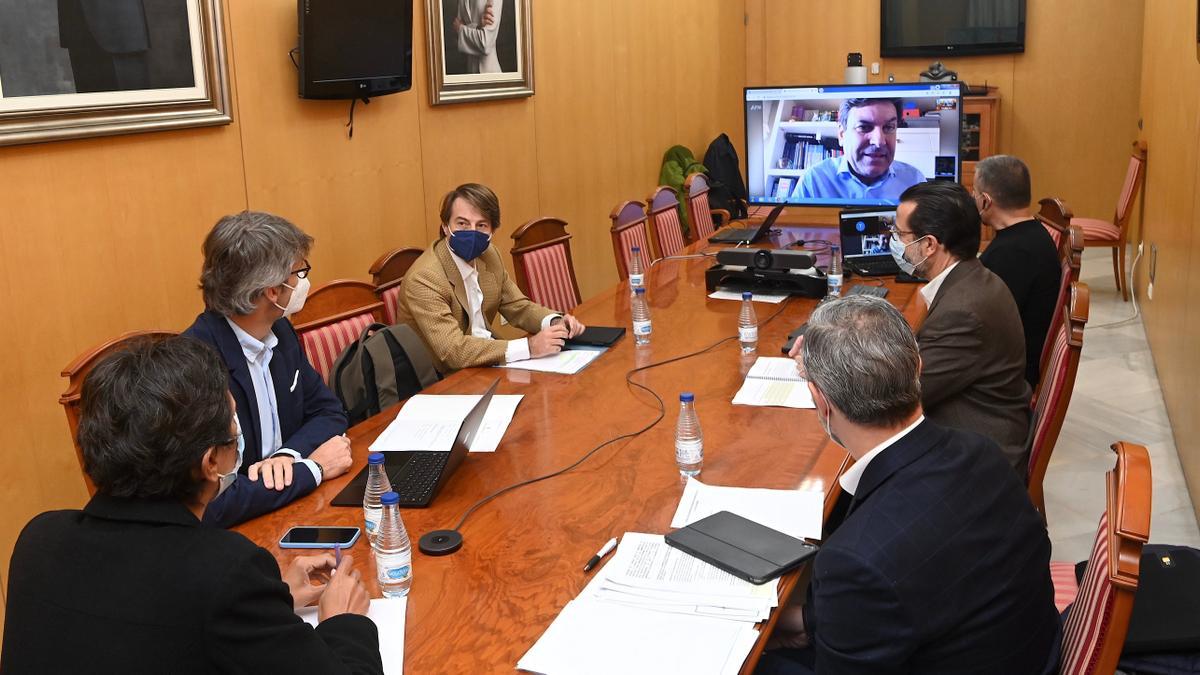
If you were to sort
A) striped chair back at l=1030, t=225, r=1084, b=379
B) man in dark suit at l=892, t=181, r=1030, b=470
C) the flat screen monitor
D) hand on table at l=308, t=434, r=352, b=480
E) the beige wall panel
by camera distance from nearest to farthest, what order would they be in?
hand on table at l=308, t=434, r=352, b=480
man in dark suit at l=892, t=181, r=1030, b=470
striped chair back at l=1030, t=225, r=1084, b=379
the beige wall panel
the flat screen monitor

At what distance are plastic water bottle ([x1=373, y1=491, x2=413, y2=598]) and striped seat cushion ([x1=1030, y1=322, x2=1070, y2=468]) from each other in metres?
1.70

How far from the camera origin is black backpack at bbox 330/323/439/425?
3.24 m

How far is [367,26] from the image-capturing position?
180 inches

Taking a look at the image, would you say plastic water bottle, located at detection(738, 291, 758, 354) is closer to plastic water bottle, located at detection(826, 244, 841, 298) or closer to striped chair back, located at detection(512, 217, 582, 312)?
plastic water bottle, located at detection(826, 244, 841, 298)

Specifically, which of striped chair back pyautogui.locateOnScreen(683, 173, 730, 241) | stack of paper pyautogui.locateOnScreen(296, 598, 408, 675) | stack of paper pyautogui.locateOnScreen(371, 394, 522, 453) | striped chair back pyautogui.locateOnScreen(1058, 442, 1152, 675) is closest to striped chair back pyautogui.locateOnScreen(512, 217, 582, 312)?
striped chair back pyautogui.locateOnScreen(683, 173, 730, 241)

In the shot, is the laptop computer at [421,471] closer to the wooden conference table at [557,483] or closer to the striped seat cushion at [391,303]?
the wooden conference table at [557,483]

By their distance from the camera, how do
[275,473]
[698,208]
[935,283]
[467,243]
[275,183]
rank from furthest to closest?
1. [698,208]
2. [275,183]
3. [467,243]
4. [935,283]
5. [275,473]

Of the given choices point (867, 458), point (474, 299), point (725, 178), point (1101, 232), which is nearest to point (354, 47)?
point (474, 299)

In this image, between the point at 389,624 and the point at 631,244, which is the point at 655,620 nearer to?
the point at 389,624

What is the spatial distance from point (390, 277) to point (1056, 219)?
2977 millimetres

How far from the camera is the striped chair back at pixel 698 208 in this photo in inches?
243

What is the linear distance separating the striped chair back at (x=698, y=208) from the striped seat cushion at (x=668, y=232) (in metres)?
0.31

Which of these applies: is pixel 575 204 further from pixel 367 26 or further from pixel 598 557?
pixel 598 557

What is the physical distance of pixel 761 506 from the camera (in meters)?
2.29
